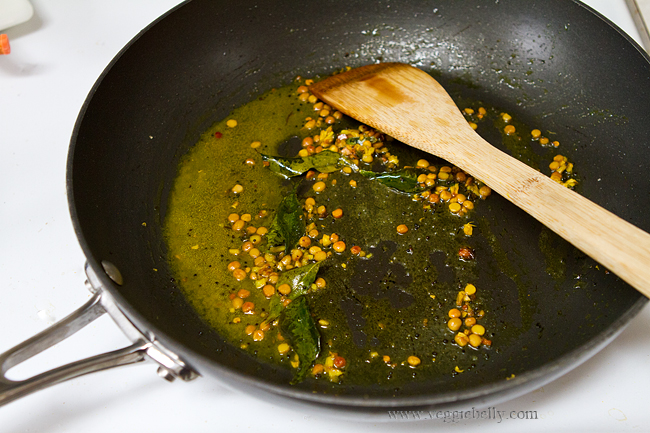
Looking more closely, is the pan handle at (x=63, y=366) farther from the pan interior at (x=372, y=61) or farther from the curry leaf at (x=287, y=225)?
the curry leaf at (x=287, y=225)

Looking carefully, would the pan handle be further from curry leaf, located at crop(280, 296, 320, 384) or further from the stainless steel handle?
curry leaf, located at crop(280, 296, 320, 384)

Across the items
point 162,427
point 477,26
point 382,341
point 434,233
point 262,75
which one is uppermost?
point 477,26

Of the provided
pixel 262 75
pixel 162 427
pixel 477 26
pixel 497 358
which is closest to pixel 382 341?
pixel 497 358

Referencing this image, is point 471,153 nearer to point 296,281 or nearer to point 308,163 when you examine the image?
point 308,163

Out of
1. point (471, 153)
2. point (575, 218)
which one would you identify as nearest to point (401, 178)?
point (471, 153)

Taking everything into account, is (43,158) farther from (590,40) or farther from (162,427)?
(590,40)
